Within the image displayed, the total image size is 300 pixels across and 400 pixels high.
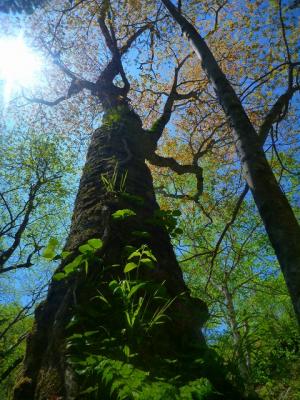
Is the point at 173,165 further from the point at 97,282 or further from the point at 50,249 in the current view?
the point at 97,282

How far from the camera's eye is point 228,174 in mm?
12242

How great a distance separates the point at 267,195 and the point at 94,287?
1394 millimetres

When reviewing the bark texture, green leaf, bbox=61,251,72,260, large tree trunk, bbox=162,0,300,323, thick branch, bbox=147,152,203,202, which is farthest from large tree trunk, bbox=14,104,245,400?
thick branch, bbox=147,152,203,202

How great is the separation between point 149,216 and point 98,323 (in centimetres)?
137

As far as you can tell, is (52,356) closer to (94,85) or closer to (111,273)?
(111,273)

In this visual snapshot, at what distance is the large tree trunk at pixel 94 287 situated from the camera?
1681 millimetres

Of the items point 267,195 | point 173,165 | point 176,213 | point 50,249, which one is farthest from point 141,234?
point 173,165

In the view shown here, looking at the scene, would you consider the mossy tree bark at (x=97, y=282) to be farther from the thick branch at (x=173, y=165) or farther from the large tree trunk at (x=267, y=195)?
the thick branch at (x=173, y=165)

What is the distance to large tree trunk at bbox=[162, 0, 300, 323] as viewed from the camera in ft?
6.42

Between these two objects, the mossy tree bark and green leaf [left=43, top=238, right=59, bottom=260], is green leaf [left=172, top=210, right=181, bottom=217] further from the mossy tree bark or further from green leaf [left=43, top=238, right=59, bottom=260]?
green leaf [left=43, top=238, right=59, bottom=260]

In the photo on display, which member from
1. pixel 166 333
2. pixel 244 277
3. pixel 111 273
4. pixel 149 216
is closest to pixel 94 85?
pixel 149 216

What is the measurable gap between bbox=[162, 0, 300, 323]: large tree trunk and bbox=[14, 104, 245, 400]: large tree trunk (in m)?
0.66

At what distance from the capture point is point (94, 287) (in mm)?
2072

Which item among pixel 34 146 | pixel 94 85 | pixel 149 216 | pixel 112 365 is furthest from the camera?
pixel 34 146
